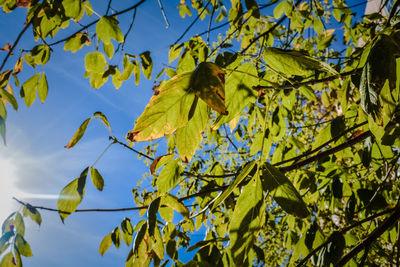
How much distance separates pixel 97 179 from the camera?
1065 mm

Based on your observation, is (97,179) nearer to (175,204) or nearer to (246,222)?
(175,204)

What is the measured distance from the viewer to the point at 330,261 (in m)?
1.04

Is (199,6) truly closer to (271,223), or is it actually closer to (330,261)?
(271,223)

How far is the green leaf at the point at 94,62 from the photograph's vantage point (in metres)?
1.41

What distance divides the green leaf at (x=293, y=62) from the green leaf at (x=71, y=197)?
76 cm

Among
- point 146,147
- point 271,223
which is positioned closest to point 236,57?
point 271,223

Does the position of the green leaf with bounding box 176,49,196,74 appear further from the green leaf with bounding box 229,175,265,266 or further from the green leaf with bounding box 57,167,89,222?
the green leaf with bounding box 229,175,265,266


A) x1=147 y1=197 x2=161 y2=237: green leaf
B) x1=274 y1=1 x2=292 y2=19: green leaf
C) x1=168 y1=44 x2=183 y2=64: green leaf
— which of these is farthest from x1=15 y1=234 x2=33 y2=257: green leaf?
x1=274 y1=1 x2=292 y2=19: green leaf

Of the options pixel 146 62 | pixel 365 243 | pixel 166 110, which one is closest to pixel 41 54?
pixel 146 62

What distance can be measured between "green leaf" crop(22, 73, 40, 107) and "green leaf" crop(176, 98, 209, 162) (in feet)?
3.79

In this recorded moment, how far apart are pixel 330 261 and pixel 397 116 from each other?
693 millimetres

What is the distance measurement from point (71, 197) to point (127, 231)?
0.38m

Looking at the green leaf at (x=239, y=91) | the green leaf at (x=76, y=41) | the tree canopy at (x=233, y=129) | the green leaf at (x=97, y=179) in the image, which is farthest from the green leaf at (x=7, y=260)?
the green leaf at (x=76, y=41)

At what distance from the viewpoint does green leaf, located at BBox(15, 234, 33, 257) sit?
81 centimetres
